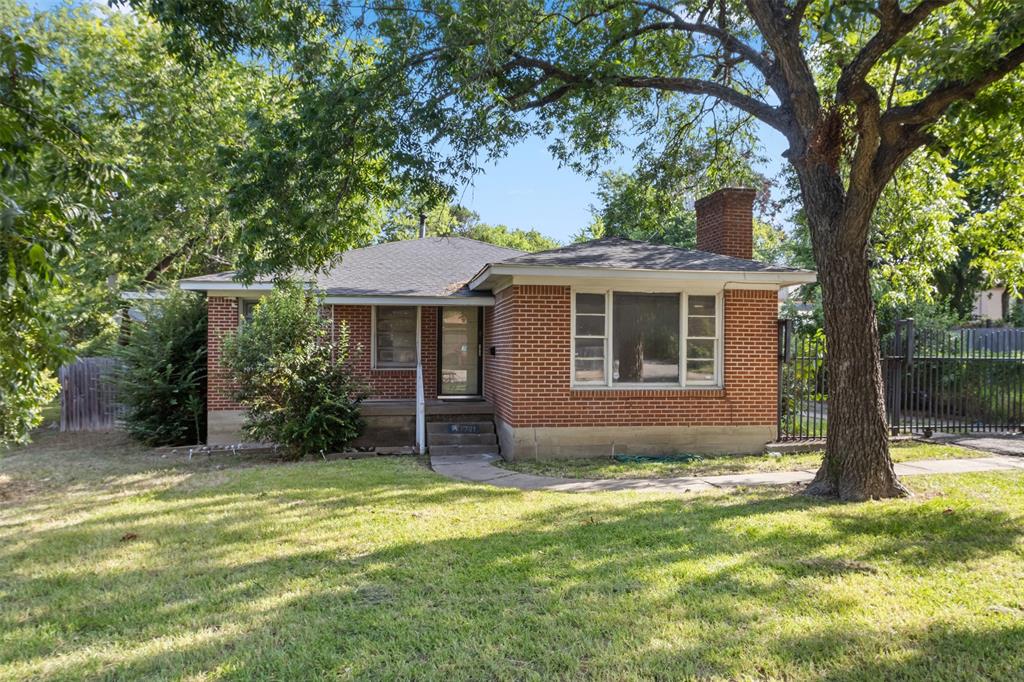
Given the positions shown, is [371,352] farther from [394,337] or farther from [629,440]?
[629,440]

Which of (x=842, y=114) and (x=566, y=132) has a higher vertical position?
(x=566, y=132)

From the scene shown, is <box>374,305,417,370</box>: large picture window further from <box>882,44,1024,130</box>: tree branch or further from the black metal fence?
<box>882,44,1024,130</box>: tree branch

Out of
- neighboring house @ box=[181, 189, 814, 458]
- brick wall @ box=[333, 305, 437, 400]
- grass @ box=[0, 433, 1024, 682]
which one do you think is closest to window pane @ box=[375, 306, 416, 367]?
brick wall @ box=[333, 305, 437, 400]

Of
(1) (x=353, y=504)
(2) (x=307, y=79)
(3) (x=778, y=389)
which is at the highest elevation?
(2) (x=307, y=79)

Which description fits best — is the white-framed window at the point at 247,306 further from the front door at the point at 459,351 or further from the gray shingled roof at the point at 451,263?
the front door at the point at 459,351

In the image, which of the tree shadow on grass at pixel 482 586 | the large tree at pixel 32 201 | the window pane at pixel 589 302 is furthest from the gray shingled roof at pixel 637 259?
the large tree at pixel 32 201

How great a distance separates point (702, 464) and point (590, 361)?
237 cm

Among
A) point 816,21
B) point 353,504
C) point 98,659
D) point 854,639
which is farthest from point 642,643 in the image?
point 816,21

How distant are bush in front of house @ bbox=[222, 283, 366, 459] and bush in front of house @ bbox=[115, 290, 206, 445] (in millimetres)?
2365

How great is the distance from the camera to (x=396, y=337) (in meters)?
Result: 13.8

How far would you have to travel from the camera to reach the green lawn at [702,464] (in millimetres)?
9297

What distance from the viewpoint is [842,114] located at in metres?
7.14

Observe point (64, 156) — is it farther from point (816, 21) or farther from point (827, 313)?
point (816, 21)

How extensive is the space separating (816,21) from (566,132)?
4.11 metres
